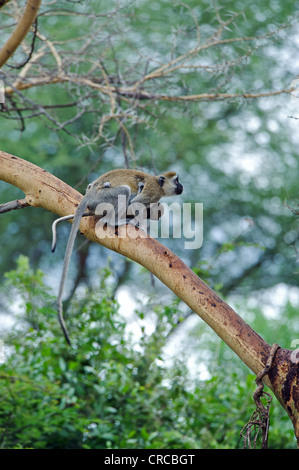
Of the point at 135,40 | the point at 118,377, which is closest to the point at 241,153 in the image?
the point at 135,40

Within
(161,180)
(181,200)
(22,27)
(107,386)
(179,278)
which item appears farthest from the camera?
(181,200)

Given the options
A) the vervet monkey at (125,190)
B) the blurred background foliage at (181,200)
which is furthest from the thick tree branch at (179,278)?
the blurred background foliage at (181,200)

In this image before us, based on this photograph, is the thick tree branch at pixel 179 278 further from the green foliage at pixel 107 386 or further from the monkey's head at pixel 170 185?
the green foliage at pixel 107 386

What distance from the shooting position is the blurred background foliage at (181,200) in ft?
10.2

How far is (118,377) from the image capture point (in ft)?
10.9

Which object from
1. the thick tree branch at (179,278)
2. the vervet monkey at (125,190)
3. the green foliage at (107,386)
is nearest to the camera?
the thick tree branch at (179,278)

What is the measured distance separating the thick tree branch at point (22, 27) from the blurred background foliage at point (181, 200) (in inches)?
11.3

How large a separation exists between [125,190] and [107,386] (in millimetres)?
1344

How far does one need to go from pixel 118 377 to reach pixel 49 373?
43 cm

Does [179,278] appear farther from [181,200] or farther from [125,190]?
[181,200]

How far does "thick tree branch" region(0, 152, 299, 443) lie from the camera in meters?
1.78

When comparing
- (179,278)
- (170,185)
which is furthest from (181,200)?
(179,278)

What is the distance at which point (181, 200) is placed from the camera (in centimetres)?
538
